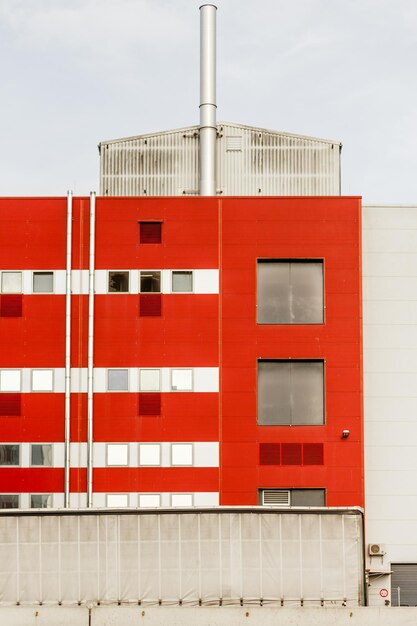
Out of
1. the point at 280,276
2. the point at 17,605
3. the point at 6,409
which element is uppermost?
the point at 280,276

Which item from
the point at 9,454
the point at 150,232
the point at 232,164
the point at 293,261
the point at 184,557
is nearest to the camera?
the point at 184,557

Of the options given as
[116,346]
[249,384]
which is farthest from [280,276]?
[116,346]

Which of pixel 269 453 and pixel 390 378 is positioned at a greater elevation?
pixel 390 378

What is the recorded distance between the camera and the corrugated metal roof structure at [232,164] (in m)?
51.0

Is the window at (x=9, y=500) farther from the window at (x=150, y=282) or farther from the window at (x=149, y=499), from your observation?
the window at (x=150, y=282)

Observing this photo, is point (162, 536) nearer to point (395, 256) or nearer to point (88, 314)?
point (88, 314)

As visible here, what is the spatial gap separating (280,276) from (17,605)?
20509mm

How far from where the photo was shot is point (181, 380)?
143 ft

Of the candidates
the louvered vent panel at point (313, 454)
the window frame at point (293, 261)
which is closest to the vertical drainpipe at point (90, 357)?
the window frame at point (293, 261)

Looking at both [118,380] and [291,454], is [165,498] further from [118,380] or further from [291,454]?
[291,454]

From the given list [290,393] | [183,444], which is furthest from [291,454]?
[183,444]

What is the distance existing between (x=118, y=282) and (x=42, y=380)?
5.97m

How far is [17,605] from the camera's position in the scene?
3080cm

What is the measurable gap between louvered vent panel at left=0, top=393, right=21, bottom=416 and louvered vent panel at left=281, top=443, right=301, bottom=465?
1280 centimetres
